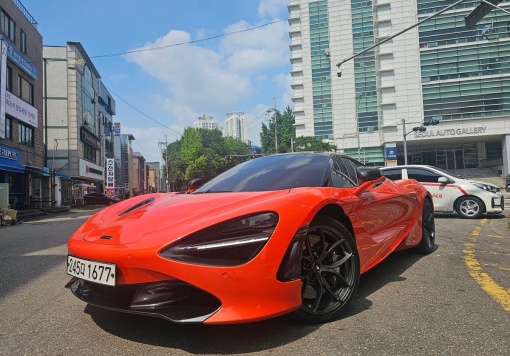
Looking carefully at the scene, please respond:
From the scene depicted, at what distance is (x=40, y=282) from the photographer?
4.02 metres

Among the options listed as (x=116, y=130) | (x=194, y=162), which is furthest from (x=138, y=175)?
(x=194, y=162)

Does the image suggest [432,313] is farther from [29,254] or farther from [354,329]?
[29,254]

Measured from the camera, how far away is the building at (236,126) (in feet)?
284

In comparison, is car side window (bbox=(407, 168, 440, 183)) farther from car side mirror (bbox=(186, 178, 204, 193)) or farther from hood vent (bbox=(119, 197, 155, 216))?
hood vent (bbox=(119, 197, 155, 216))

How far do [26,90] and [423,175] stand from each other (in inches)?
1031

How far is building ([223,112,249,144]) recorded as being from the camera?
86625 millimetres

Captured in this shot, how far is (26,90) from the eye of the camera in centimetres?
2553

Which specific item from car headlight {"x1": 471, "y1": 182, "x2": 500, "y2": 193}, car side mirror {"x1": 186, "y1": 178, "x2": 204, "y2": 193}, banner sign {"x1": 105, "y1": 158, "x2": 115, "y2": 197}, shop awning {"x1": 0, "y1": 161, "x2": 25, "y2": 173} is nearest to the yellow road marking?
car side mirror {"x1": 186, "y1": 178, "x2": 204, "y2": 193}

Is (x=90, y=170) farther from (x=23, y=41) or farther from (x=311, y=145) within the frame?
(x=311, y=145)

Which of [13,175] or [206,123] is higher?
[206,123]

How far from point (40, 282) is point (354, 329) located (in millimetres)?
3369

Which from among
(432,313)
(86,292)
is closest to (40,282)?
(86,292)

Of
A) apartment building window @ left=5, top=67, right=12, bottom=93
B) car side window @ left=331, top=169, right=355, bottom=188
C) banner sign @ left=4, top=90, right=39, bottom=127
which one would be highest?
apartment building window @ left=5, top=67, right=12, bottom=93

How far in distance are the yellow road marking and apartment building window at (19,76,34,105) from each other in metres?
27.6
